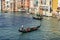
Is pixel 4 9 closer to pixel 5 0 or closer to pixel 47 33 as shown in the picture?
pixel 5 0

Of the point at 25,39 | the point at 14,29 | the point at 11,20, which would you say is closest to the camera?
the point at 25,39

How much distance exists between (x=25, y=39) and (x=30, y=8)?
0.92 m

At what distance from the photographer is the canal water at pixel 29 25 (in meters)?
5.83

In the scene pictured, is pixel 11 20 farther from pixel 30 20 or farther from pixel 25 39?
pixel 25 39

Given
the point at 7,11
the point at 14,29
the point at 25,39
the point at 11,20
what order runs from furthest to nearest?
the point at 11,20 → the point at 14,29 → the point at 7,11 → the point at 25,39

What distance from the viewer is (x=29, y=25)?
6.66 metres

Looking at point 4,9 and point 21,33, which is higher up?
point 4,9

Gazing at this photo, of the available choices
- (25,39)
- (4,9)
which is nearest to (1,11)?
(4,9)

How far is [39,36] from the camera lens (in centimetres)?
579

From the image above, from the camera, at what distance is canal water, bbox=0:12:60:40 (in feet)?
19.1

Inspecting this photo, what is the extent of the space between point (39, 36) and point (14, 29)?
1069mm

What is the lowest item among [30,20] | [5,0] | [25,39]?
[25,39]

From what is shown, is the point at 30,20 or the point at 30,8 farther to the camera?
the point at 30,20

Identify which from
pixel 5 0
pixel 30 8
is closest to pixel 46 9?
pixel 30 8
